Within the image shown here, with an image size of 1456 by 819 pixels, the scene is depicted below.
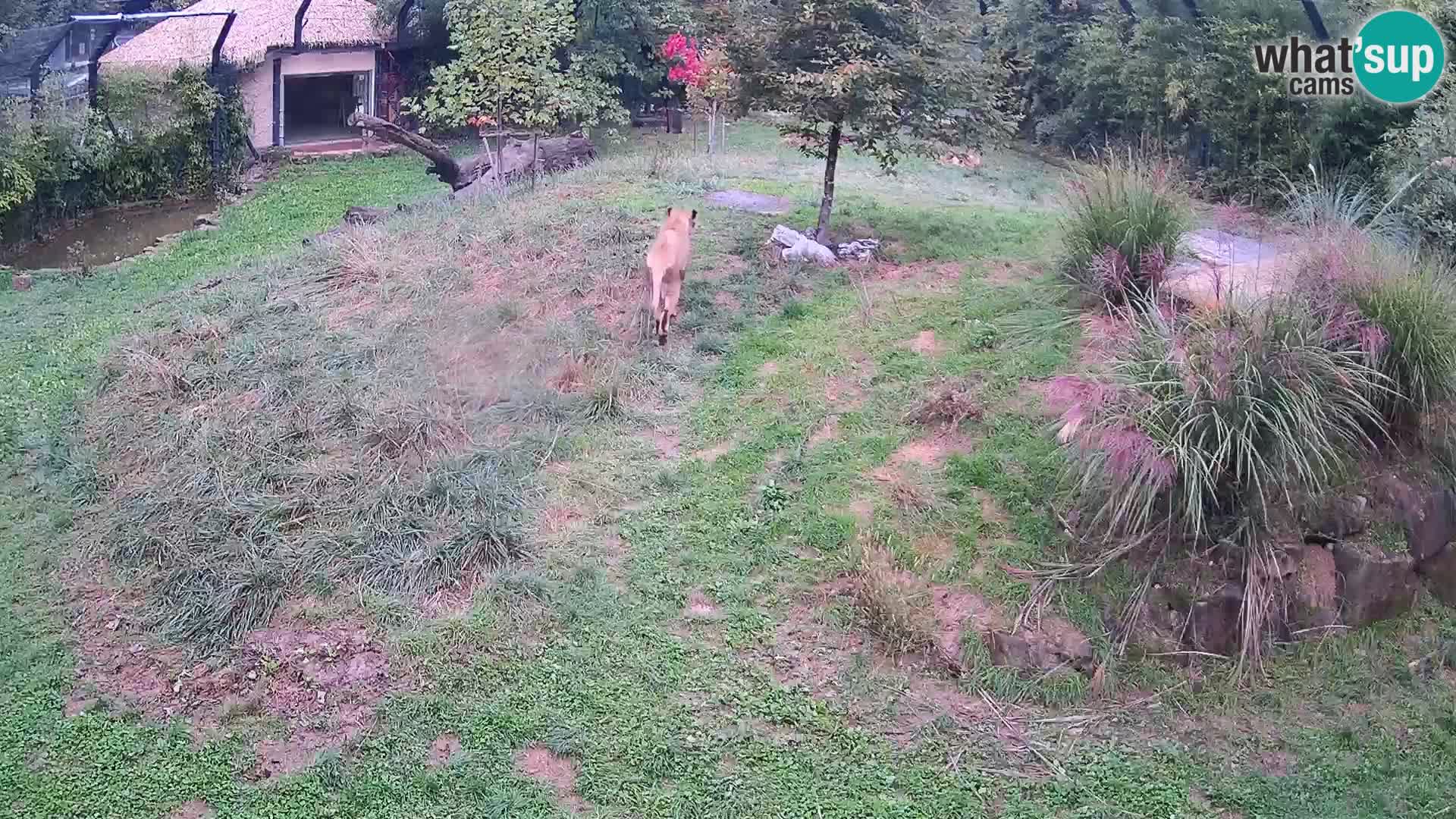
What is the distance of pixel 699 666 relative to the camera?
5.05m

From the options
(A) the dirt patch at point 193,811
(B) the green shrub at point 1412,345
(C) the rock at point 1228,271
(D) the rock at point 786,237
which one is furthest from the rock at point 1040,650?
(D) the rock at point 786,237

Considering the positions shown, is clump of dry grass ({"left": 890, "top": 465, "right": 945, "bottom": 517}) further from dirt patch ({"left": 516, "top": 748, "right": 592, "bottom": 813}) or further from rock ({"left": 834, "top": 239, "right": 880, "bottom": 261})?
rock ({"left": 834, "top": 239, "right": 880, "bottom": 261})

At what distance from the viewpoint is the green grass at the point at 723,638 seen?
14.5ft

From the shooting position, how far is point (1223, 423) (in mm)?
4992

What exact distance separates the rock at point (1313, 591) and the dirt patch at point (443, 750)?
3.78 meters

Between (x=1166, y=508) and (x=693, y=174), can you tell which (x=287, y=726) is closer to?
(x=1166, y=508)

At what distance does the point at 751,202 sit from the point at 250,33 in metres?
11.0

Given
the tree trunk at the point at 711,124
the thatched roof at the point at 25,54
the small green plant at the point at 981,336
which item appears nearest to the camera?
the small green plant at the point at 981,336

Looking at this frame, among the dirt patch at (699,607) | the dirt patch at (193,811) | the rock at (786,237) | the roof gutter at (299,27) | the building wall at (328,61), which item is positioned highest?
the roof gutter at (299,27)

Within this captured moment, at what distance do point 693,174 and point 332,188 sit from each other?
6090 mm

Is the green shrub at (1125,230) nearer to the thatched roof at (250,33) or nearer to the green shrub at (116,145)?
the green shrub at (116,145)

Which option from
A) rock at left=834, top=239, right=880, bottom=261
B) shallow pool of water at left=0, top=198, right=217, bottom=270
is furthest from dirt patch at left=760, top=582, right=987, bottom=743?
shallow pool of water at left=0, top=198, right=217, bottom=270

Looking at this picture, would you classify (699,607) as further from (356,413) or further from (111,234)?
(111,234)

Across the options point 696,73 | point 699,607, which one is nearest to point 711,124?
point 696,73
